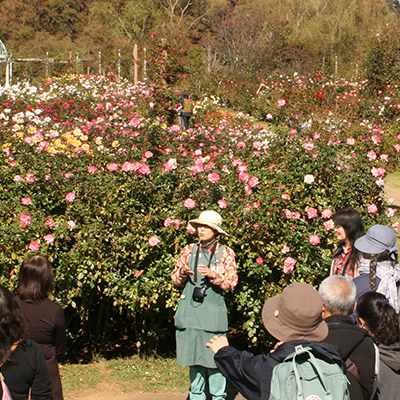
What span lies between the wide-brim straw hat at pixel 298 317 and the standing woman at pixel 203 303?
1.47 metres

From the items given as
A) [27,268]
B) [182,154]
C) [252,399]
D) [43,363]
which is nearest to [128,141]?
[182,154]

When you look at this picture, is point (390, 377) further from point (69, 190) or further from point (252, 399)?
point (69, 190)

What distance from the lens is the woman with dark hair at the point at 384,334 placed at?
2.70 meters

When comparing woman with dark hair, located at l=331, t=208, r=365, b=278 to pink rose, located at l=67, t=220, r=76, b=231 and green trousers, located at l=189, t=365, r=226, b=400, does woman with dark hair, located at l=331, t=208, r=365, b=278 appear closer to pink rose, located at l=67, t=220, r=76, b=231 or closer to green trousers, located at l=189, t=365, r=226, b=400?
green trousers, located at l=189, t=365, r=226, b=400

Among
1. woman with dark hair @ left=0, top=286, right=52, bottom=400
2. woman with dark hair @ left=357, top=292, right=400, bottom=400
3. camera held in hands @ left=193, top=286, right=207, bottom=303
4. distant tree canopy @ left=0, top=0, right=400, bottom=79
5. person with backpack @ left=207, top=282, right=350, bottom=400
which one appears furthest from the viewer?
distant tree canopy @ left=0, top=0, right=400, bottom=79

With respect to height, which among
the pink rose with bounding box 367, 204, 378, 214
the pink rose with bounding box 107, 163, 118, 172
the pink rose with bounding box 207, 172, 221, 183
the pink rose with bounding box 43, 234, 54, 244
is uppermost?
the pink rose with bounding box 107, 163, 118, 172

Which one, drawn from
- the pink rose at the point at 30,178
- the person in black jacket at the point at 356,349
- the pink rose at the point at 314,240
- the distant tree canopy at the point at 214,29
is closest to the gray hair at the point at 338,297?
the person in black jacket at the point at 356,349

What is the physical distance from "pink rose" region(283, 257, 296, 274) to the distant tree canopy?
15.2 metres

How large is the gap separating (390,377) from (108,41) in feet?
98.4

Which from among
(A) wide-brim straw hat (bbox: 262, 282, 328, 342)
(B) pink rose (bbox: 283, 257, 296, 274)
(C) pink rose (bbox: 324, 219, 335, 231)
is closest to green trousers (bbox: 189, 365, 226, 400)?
(B) pink rose (bbox: 283, 257, 296, 274)

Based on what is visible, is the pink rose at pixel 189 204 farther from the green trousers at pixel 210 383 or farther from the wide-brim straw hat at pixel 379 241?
the wide-brim straw hat at pixel 379 241

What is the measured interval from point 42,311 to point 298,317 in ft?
4.85

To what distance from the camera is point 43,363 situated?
259 centimetres

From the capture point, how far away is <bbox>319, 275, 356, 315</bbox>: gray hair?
9.25 ft
